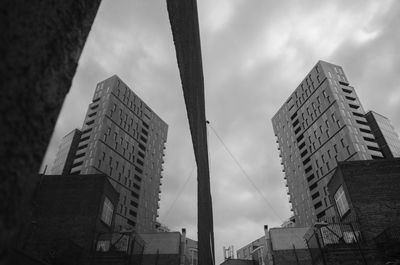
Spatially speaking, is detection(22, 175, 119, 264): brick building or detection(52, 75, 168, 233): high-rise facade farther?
detection(52, 75, 168, 233): high-rise facade

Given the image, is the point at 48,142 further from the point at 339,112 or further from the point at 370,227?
the point at 339,112

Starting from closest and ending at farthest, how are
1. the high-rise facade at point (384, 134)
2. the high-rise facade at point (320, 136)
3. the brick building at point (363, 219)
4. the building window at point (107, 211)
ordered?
1. the brick building at point (363, 219)
2. the building window at point (107, 211)
3. the high-rise facade at point (320, 136)
4. the high-rise facade at point (384, 134)

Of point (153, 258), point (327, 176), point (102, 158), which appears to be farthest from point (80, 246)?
point (327, 176)

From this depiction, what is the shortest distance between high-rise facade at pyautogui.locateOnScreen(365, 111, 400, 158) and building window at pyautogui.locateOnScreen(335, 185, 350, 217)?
35.3m

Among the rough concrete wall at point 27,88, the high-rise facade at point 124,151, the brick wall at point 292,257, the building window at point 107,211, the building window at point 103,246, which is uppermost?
the high-rise facade at point 124,151

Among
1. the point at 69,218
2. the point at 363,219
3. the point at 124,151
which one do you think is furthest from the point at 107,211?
the point at 124,151

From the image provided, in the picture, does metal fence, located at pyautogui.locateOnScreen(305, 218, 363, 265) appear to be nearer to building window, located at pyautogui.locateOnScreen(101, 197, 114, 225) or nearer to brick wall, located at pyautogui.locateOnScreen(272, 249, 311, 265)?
brick wall, located at pyautogui.locateOnScreen(272, 249, 311, 265)

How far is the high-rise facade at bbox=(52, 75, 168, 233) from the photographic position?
50125 mm

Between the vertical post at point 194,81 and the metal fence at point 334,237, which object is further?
the metal fence at point 334,237

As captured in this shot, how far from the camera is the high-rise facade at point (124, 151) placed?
164ft

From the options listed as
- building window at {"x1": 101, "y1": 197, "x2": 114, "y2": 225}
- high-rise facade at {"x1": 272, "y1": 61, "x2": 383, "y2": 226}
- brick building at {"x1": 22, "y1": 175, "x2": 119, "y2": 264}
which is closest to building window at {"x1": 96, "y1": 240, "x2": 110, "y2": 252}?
brick building at {"x1": 22, "y1": 175, "x2": 119, "y2": 264}

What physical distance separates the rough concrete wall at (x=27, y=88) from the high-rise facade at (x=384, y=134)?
57.8 m

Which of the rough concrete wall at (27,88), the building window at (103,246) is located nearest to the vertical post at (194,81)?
the rough concrete wall at (27,88)

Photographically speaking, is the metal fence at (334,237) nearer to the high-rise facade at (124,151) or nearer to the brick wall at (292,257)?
the brick wall at (292,257)
